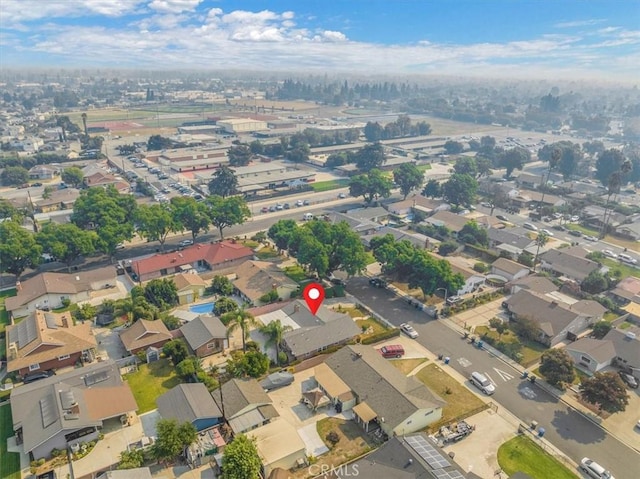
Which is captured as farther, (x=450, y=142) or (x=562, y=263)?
(x=450, y=142)

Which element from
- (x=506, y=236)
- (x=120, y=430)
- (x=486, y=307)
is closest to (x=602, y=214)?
(x=506, y=236)

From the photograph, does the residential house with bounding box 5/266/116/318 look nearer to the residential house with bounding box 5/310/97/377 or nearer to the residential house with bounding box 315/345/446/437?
the residential house with bounding box 5/310/97/377

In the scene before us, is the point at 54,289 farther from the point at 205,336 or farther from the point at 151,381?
the point at 205,336

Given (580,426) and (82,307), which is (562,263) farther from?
(82,307)

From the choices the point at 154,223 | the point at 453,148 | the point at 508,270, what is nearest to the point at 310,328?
the point at 508,270

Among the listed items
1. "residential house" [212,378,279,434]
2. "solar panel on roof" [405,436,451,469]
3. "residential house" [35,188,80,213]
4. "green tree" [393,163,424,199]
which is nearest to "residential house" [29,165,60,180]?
"residential house" [35,188,80,213]

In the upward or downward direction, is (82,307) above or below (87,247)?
below
